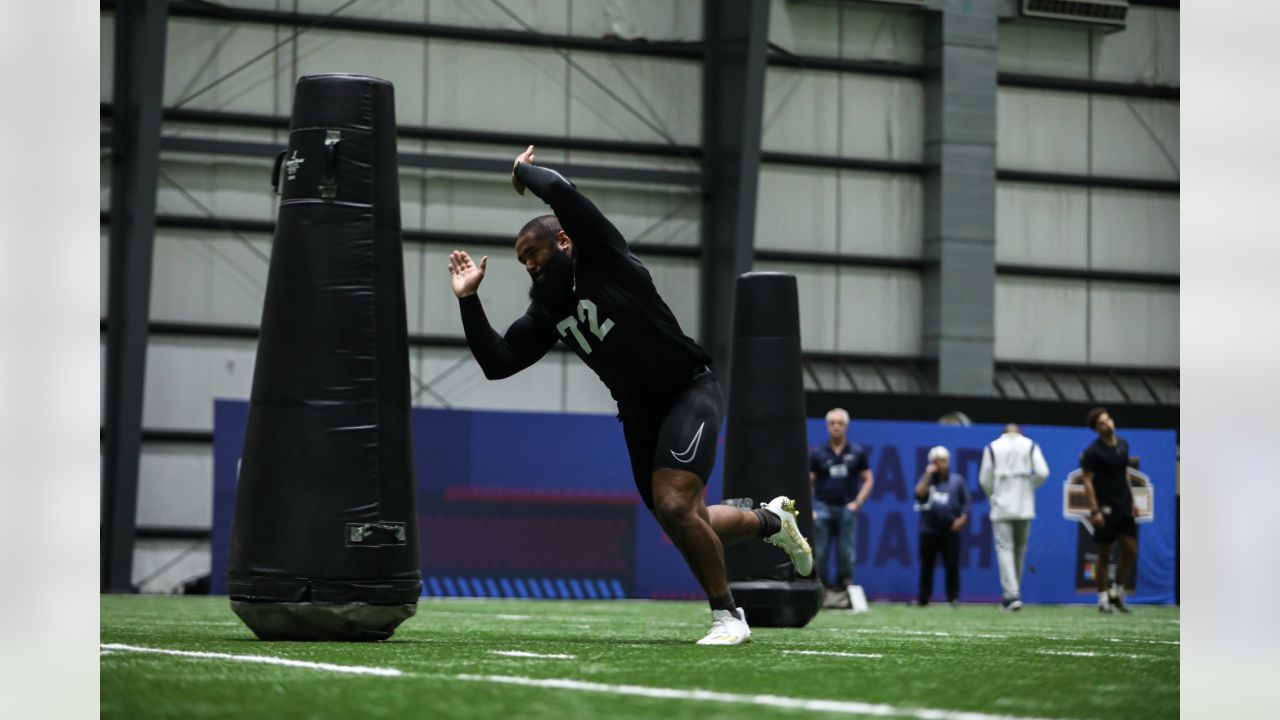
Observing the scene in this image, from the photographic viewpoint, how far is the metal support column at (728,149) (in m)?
19.6

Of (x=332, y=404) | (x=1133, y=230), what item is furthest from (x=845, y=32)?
(x=332, y=404)

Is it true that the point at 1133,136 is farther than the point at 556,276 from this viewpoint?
Yes

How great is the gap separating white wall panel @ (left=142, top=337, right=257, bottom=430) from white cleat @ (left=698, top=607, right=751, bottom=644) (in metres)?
13.1

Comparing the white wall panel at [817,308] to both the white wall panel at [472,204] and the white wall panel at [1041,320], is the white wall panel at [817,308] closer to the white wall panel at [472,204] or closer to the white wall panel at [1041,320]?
the white wall panel at [1041,320]

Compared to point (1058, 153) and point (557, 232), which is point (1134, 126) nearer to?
point (1058, 153)

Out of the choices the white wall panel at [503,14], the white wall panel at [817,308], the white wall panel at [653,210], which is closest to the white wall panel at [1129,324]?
the white wall panel at [817,308]

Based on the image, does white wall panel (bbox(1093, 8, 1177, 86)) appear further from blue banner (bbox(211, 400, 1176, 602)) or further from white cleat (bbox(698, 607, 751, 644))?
white cleat (bbox(698, 607, 751, 644))

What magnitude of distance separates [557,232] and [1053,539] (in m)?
12.5

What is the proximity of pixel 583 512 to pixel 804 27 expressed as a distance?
724 cm

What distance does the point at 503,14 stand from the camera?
20.1 meters

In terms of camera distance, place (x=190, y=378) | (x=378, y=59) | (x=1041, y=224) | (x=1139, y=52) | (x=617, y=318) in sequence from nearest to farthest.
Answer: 1. (x=617, y=318)
2. (x=190, y=378)
3. (x=378, y=59)
4. (x=1041, y=224)
5. (x=1139, y=52)

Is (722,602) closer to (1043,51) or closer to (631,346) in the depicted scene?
(631,346)

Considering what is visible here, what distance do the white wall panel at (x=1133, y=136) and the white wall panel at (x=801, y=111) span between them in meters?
3.62
